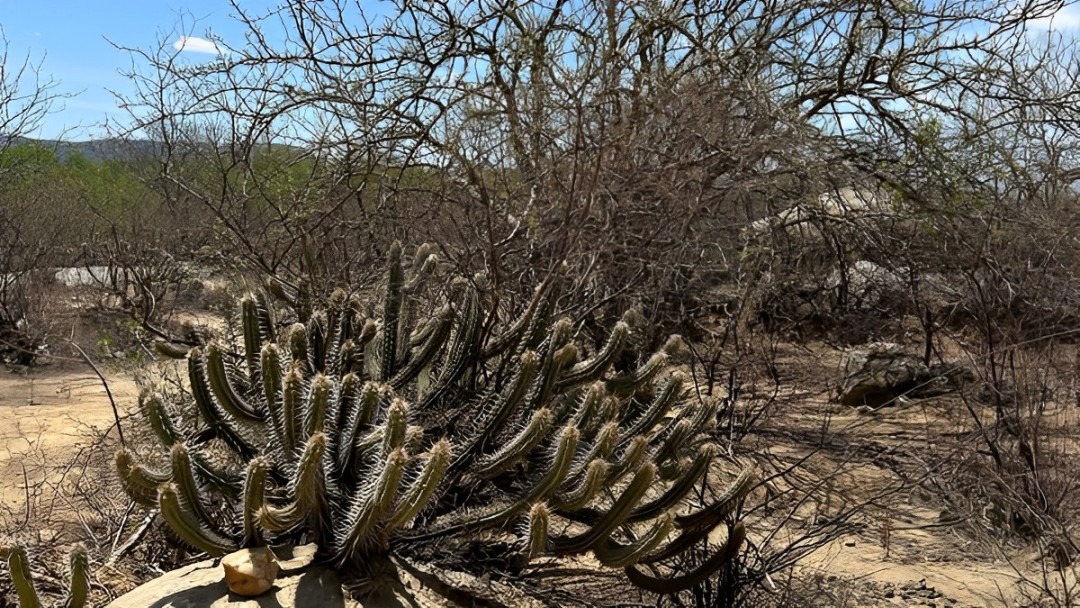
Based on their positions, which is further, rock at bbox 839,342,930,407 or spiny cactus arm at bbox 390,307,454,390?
rock at bbox 839,342,930,407

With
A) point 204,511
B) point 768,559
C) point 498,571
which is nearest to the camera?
point 204,511

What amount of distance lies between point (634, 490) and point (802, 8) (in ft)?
21.4

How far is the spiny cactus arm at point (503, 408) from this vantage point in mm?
4211

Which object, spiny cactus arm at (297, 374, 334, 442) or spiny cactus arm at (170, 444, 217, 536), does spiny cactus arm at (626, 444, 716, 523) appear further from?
spiny cactus arm at (170, 444, 217, 536)

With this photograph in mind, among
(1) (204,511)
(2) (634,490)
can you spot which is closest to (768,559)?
(2) (634,490)

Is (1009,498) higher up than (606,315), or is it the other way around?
(606,315)

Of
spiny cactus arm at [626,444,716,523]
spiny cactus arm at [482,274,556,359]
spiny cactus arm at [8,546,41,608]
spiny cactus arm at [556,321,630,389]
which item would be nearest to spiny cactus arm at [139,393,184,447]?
spiny cactus arm at [8,546,41,608]

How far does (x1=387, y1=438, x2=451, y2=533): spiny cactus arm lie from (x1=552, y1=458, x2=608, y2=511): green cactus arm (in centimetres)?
58

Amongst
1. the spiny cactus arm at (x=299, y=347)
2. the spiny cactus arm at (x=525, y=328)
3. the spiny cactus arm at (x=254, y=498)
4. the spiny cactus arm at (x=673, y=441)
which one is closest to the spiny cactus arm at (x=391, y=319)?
the spiny cactus arm at (x=299, y=347)

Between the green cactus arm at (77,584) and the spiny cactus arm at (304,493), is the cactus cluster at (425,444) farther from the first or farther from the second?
the green cactus arm at (77,584)

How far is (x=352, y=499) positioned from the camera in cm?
373

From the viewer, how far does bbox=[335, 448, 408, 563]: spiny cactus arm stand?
130 inches

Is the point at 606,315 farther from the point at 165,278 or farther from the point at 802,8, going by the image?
the point at 165,278

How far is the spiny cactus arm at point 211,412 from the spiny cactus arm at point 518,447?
1.05 metres
